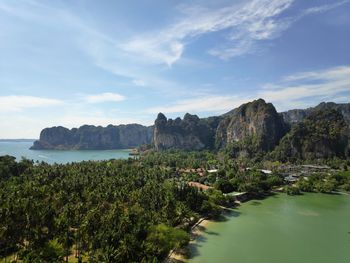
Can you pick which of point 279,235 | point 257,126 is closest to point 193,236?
point 279,235

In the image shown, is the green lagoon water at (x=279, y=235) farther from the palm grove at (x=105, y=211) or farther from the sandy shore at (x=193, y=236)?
the palm grove at (x=105, y=211)

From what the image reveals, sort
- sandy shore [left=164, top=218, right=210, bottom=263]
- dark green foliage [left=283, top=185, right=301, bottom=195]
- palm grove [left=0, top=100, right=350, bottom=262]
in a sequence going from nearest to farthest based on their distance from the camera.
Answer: palm grove [left=0, top=100, right=350, bottom=262]
sandy shore [left=164, top=218, right=210, bottom=263]
dark green foliage [left=283, top=185, right=301, bottom=195]

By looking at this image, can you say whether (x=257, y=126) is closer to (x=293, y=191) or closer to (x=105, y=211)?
(x=293, y=191)

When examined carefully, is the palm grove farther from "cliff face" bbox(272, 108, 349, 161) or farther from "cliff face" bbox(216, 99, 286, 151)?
"cliff face" bbox(216, 99, 286, 151)

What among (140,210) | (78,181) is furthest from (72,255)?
(78,181)

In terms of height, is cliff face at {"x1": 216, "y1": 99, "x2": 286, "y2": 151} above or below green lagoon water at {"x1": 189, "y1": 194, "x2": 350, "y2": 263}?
above

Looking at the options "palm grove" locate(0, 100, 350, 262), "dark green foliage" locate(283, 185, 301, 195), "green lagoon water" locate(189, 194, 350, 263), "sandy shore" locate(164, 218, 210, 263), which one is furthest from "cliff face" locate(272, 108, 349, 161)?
"sandy shore" locate(164, 218, 210, 263)

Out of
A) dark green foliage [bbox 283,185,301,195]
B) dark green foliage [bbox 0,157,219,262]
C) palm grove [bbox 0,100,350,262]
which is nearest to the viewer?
dark green foliage [bbox 0,157,219,262]
